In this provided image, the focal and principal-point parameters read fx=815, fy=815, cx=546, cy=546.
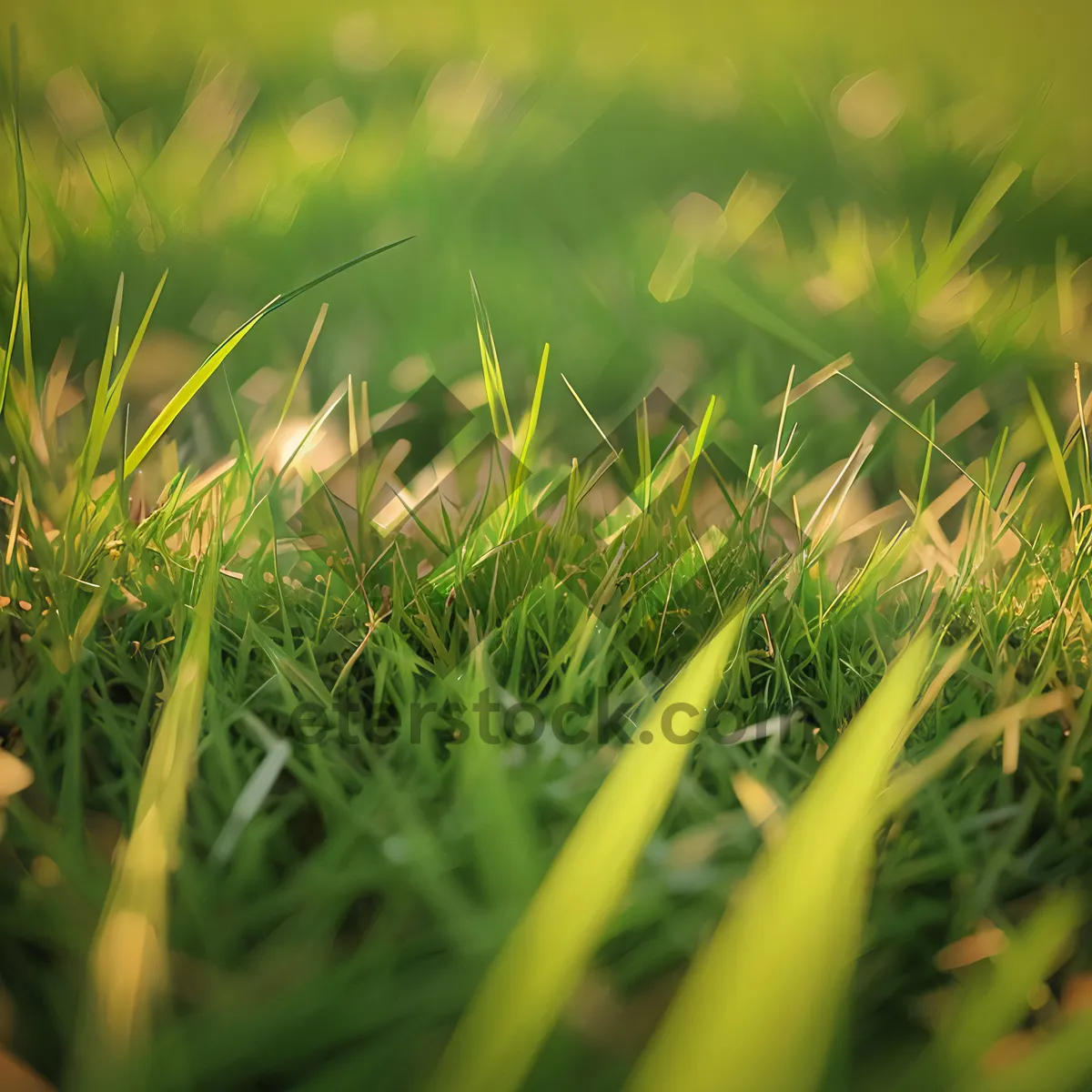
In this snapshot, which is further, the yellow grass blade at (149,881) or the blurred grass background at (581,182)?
the blurred grass background at (581,182)

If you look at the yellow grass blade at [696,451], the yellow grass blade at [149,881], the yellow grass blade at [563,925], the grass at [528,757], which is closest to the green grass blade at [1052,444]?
the grass at [528,757]

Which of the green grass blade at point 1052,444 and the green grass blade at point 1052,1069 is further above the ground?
the green grass blade at point 1052,444

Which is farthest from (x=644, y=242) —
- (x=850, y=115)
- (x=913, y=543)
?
(x=913, y=543)

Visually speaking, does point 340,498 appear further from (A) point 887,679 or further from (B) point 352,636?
(A) point 887,679

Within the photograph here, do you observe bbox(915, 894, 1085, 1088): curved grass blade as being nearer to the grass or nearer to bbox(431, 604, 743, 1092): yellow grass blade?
the grass

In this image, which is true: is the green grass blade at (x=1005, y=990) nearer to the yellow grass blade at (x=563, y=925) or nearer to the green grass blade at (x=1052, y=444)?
the yellow grass blade at (x=563, y=925)

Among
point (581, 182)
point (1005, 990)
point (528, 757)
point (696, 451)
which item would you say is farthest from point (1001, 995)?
point (581, 182)

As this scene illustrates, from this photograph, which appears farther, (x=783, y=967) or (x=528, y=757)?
(x=528, y=757)

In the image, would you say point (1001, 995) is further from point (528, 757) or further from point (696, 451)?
point (696, 451)
